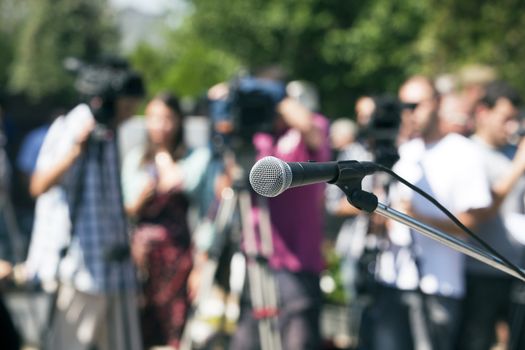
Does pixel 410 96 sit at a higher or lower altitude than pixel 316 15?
lower

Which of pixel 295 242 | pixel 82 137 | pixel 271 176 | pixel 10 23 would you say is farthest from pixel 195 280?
pixel 10 23

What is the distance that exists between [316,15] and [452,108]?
89.2 feet

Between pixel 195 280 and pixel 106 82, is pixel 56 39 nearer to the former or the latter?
pixel 195 280

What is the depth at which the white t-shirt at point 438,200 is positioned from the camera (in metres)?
3.80

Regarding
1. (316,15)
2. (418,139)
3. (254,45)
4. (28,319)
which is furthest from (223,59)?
(418,139)

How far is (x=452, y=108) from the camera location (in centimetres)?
411

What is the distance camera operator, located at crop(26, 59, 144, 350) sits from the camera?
386 centimetres

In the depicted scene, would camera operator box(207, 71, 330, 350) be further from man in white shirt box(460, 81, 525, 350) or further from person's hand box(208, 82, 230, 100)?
man in white shirt box(460, 81, 525, 350)

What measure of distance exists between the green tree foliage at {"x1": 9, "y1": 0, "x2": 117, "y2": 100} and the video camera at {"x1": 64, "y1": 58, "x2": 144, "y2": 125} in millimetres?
44504

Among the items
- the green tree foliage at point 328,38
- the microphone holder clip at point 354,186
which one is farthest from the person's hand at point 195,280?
the green tree foliage at point 328,38

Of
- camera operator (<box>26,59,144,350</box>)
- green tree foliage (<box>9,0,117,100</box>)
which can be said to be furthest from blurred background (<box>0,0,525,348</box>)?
camera operator (<box>26,59,144,350</box>)

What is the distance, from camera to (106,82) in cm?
393

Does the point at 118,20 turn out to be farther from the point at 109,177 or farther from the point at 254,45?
the point at 109,177

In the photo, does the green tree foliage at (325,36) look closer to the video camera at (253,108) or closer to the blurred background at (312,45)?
the blurred background at (312,45)
